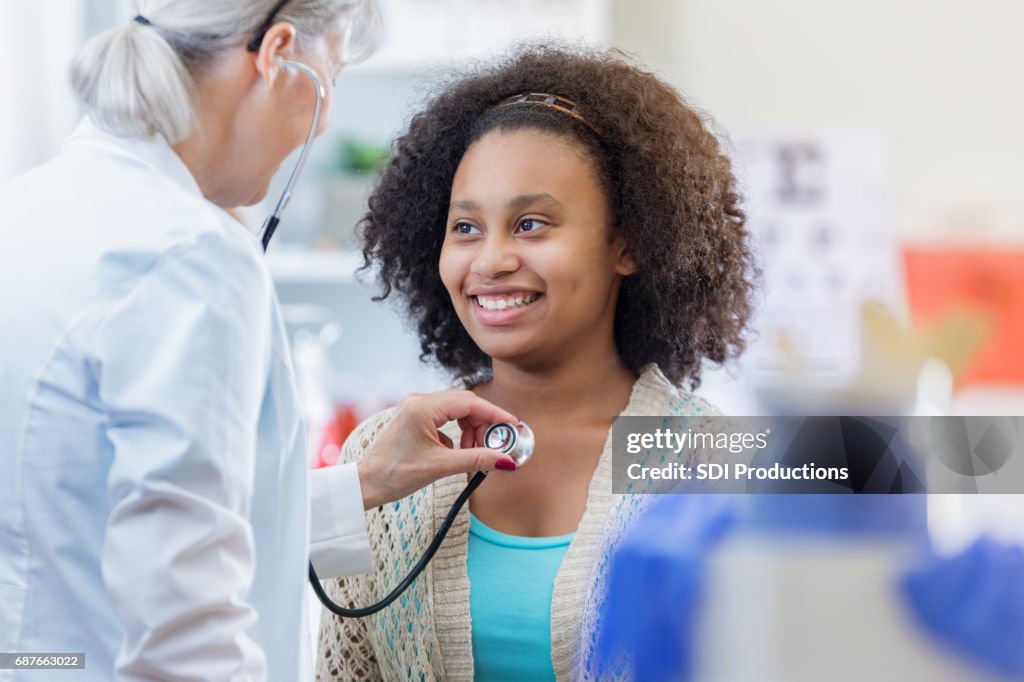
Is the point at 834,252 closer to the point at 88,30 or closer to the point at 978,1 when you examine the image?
the point at 978,1

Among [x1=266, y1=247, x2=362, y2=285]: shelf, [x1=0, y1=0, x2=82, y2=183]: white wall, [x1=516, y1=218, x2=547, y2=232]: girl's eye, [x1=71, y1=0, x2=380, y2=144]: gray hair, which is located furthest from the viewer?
[x1=266, y1=247, x2=362, y2=285]: shelf

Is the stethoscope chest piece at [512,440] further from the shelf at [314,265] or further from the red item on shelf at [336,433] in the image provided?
the shelf at [314,265]

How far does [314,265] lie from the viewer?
2549 mm

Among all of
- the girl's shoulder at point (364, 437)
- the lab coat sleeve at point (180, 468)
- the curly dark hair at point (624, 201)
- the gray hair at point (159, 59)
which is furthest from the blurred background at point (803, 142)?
the lab coat sleeve at point (180, 468)

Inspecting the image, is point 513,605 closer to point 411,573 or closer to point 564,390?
point 411,573

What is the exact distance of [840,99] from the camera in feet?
8.54

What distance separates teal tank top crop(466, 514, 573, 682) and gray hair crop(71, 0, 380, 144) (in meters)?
0.53

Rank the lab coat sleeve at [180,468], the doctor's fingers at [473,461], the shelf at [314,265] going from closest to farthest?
the lab coat sleeve at [180,468], the doctor's fingers at [473,461], the shelf at [314,265]

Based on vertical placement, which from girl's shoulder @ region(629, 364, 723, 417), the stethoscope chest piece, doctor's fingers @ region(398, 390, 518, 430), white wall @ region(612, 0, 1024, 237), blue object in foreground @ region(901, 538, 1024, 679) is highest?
white wall @ region(612, 0, 1024, 237)

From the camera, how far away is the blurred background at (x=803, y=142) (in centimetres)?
248

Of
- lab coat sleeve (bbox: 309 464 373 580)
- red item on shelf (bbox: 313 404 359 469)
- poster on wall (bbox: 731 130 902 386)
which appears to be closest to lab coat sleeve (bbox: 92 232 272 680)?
lab coat sleeve (bbox: 309 464 373 580)

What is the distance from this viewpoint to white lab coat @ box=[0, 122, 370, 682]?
763 mm

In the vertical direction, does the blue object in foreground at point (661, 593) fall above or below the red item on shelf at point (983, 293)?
below

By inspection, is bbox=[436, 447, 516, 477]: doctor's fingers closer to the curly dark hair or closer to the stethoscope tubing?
the stethoscope tubing
